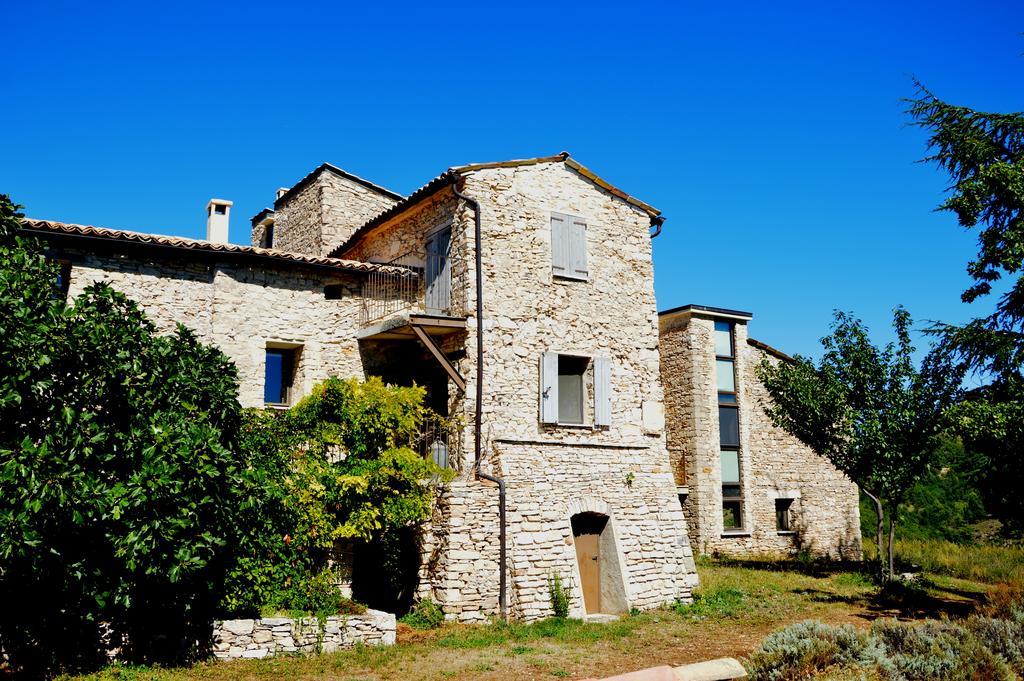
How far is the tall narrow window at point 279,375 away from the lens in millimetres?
15414

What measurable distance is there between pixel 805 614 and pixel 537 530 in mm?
5115

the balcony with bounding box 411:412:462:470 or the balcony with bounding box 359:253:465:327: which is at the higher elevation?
the balcony with bounding box 359:253:465:327

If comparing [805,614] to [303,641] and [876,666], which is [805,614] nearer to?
[876,666]

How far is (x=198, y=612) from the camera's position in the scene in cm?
1114

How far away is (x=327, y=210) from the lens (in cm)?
2062

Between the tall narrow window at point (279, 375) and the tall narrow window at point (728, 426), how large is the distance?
1234 centimetres

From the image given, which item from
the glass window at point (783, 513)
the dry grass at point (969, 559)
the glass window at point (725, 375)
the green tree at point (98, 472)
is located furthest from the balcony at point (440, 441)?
the dry grass at point (969, 559)

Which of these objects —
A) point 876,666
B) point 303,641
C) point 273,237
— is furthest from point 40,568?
point 273,237

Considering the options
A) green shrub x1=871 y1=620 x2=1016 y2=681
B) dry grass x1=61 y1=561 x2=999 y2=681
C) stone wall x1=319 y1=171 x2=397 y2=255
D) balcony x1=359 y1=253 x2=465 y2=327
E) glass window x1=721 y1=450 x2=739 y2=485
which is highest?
stone wall x1=319 y1=171 x2=397 y2=255

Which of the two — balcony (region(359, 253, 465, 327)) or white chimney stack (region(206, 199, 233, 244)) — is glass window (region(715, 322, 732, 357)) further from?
white chimney stack (region(206, 199, 233, 244))

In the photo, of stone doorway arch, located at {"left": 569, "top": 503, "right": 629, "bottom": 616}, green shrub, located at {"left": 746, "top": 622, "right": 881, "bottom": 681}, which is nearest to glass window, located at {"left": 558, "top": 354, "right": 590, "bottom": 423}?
stone doorway arch, located at {"left": 569, "top": 503, "right": 629, "bottom": 616}

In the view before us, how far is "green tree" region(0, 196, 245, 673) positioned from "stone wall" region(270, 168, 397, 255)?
10.2 meters

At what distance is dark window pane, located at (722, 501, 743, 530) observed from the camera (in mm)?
22125

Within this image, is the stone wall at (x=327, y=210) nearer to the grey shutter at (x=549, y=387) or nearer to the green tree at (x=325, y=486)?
the green tree at (x=325, y=486)
